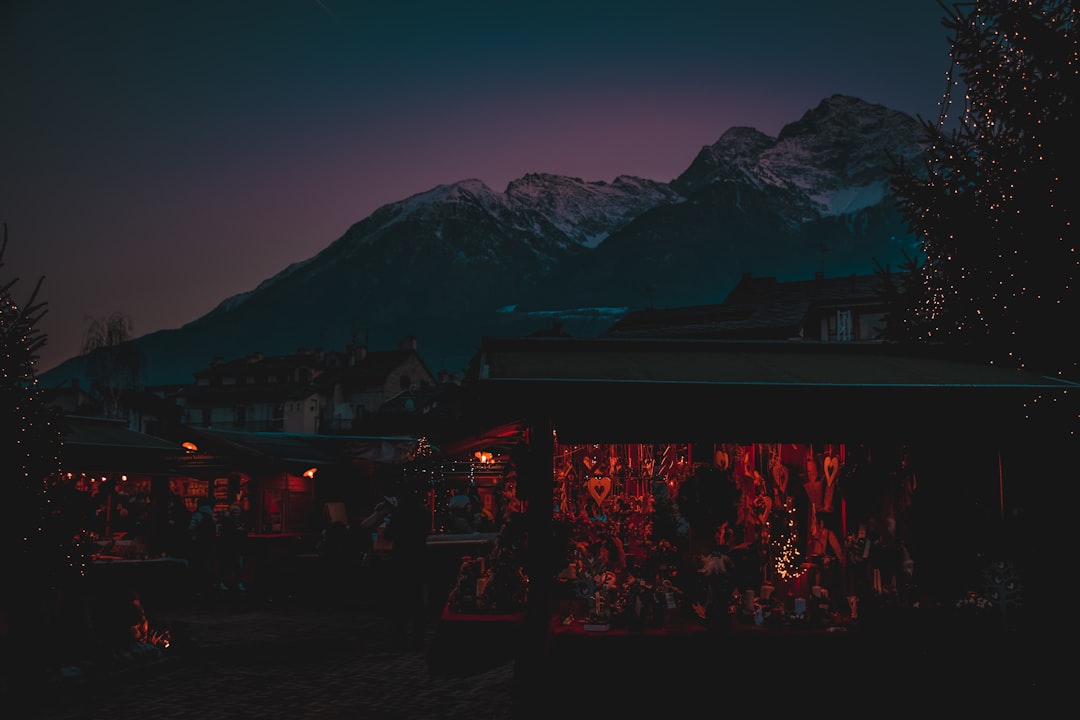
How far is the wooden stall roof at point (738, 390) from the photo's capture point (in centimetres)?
652

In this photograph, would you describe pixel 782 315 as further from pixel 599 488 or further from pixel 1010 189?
pixel 599 488

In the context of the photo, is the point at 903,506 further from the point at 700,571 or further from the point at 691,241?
the point at 691,241

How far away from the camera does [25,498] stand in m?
8.08

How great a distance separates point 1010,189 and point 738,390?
4851mm

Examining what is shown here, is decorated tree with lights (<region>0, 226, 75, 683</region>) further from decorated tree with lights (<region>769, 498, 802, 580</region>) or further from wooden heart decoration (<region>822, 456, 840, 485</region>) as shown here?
wooden heart decoration (<region>822, 456, 840, 485</region>)

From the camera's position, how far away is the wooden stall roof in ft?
21.4

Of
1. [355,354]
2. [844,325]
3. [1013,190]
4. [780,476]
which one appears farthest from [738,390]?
[355,354]

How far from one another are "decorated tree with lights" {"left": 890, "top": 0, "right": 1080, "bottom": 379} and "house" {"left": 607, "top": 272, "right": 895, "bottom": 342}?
23761 mm

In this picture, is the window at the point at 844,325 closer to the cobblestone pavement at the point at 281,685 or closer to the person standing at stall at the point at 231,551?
the person standing at stall at the point at 231,551

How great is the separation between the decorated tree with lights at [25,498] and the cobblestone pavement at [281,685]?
0.81m

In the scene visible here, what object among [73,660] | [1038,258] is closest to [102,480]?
[73,660]

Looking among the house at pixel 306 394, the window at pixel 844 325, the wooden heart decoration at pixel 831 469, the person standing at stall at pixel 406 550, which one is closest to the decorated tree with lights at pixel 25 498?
the person standing at stall at pixel 406 550

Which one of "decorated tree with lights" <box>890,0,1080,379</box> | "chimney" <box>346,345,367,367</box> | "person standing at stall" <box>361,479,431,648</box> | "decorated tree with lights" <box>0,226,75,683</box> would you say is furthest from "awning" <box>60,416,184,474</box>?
"chimney" <box>346,345,367,367</box>

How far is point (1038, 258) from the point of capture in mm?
8828
